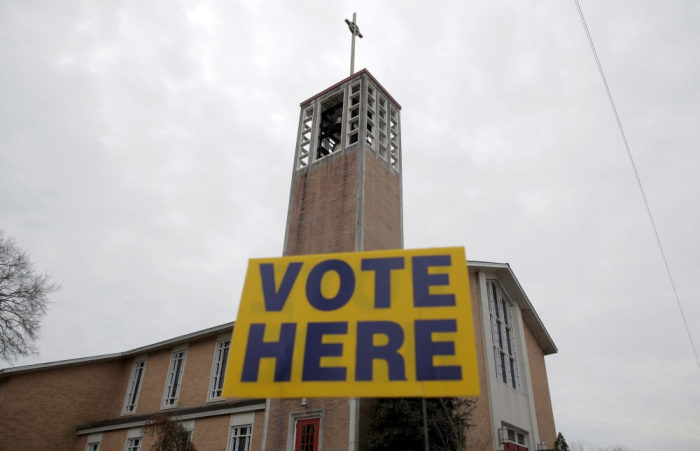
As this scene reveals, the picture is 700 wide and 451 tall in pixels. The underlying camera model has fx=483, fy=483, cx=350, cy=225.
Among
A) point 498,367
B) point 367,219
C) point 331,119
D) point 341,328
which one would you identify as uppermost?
point 331,119

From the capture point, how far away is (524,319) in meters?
23.1

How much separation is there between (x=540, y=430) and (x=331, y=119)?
17382mm

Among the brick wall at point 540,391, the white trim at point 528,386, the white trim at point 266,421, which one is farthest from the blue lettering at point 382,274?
the brick wall at point 540,391

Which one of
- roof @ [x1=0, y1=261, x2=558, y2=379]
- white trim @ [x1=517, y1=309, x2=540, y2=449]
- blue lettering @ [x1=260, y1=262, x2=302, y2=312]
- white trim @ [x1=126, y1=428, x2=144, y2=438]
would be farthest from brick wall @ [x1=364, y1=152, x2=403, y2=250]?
white trim @ [x1=126, y1=428, x2=144, y2=438]

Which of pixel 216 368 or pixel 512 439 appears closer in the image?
pixel 512 439

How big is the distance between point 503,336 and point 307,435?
932cm

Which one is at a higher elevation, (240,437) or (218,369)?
(218,369)

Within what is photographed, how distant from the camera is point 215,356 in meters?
21.0

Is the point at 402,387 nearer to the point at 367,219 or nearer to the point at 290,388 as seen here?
Result: the point at 290,388

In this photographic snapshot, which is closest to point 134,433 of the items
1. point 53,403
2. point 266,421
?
point 53,403

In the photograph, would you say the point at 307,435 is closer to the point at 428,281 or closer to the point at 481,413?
the point at 481,413

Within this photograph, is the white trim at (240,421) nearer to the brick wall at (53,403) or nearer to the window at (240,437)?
the window at (240,437)

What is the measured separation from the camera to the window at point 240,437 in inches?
688

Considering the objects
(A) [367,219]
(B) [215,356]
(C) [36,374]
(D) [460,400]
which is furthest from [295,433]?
(C) [36,374]
